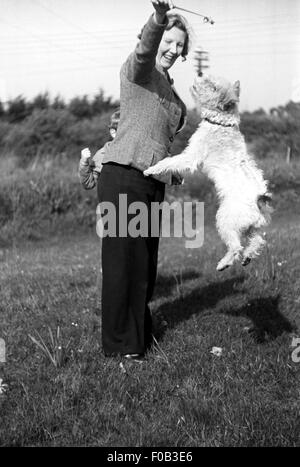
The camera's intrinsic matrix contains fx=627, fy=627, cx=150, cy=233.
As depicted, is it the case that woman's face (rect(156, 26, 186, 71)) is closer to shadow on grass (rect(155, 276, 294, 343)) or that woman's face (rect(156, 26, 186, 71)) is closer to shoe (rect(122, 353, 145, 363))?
shoe (rect(122, 353, 145, 363))

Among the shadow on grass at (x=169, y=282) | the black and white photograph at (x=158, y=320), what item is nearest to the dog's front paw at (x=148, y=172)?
the black and white photograph at (x=158, y=320)

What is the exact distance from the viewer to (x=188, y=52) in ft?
13.2

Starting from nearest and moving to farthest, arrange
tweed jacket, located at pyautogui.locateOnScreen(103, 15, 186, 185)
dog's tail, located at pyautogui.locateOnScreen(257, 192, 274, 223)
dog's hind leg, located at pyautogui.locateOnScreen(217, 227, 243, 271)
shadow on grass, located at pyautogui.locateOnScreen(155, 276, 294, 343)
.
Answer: dog's hind leg, located at pyautogui.locateOnScreen(217, 227, 243, 271)
dog's tail, located at pyautogui.locateOnScreen(257, 192, 274, 223)
tweed jacket, located at pyautogui.locateOnScreen(103, 15, 186, 185)
shadow on grass, located at pyautogui.locateOnScreen(155, 276, 294, 343)

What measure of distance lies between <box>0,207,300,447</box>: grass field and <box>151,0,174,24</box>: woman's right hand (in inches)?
85.0

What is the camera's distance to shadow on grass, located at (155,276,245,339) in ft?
17.3

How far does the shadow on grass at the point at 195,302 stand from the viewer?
208 inches

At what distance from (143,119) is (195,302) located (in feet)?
7.44

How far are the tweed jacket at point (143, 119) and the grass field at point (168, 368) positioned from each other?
4.35 ft

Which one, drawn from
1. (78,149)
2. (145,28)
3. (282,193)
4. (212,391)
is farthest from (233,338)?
(78,149)

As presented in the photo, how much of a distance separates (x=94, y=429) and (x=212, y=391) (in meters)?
0.80

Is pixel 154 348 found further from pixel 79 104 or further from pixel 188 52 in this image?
pixel 79 104

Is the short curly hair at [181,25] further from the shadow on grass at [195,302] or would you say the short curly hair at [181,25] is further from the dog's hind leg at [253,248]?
the shadow on grass at [195,302]

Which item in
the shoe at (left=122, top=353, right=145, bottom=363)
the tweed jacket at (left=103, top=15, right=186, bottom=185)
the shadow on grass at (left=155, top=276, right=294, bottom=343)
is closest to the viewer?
the tweed jacket at (left=103, top=15, right=186, bottom=185)

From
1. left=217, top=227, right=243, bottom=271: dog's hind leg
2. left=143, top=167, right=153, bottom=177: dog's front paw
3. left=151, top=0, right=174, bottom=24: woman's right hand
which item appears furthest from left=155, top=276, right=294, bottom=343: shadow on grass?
left=151, top=0, right=174, bottom=24: woman's right hand
